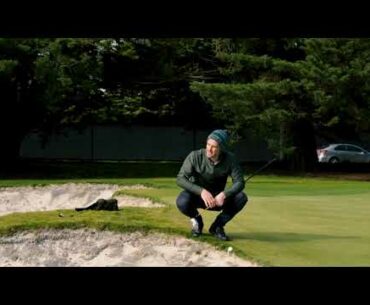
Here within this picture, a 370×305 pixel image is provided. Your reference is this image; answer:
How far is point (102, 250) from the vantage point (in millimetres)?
11742

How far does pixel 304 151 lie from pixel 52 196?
1582 centimetres

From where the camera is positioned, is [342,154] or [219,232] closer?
[219,232]

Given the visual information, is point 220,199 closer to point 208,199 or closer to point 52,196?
point 208,199

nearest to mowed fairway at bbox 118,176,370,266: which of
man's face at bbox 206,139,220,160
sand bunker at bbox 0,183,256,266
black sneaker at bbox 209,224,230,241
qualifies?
black sneaker at bbox 209,224,230,241

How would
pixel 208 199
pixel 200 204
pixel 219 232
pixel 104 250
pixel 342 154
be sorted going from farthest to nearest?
pixel 342 154 < pixel 104 250 < pixel 219 232 < pixel 200 204 < pixel 208 199

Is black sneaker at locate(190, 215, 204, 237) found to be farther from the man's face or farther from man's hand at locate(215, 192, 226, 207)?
the man's face

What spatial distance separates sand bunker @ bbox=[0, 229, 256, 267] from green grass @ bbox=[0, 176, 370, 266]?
0.21 meters

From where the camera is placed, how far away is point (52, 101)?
2906 cm

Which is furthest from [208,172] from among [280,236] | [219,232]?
Result: [280,236]

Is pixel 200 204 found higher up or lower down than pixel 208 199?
lower down

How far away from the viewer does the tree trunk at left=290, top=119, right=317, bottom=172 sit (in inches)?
1410

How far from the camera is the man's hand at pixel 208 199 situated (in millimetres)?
10156

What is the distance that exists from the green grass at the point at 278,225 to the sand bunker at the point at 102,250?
0.69 ft
